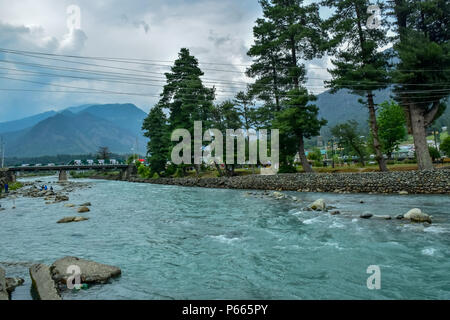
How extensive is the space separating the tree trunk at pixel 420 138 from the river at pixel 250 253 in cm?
1275

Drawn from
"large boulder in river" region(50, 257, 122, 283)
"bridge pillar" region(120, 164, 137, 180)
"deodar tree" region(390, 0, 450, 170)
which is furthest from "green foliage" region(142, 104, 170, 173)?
"large boulder in river" region(50, 257, 122, 283)

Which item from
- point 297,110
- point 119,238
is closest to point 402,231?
point 119,238

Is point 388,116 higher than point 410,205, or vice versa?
point 388,116

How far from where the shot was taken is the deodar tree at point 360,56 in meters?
27.5

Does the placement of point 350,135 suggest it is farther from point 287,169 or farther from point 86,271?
point 86,271

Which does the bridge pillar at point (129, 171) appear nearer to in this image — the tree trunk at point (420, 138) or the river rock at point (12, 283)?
the tree trunk at point (420, 138)

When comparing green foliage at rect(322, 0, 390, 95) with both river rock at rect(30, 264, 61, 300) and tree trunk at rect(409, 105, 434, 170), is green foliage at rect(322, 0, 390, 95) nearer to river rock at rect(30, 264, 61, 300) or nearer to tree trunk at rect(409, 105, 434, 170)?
tree trunk at rect(409, 105, 434, 170)

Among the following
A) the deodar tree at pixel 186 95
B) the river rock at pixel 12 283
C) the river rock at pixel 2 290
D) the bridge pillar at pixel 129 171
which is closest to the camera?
the river rock at pixel 2 290

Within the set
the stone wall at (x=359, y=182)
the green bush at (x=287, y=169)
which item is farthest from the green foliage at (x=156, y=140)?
the green bush at (x=287, y=169)

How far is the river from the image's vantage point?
6.40 metres

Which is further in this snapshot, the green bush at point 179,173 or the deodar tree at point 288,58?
the green bush at point 179,173
